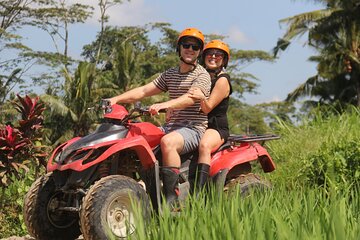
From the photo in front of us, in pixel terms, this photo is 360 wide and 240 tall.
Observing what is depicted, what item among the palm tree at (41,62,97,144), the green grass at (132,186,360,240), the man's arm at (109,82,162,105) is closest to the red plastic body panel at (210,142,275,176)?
the man's arm at (109,82,162,105)

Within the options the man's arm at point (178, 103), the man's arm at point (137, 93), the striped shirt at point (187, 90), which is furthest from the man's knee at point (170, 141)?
the man's arm at point (137, 93)

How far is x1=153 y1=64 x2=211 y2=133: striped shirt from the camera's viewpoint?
5.16m

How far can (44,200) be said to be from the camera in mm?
5016

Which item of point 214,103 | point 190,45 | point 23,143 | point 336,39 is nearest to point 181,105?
point 214,103

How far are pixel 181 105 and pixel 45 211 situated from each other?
1361 mm

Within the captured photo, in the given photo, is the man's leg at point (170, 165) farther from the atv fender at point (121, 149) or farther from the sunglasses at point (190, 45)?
the sunglasses at point (190, 45)

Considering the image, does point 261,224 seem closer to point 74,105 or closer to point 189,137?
point 189,137

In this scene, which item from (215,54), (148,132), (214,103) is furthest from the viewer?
(215,54)

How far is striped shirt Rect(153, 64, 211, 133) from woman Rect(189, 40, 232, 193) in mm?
83

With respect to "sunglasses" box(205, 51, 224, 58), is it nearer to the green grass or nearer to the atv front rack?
the atv front rack

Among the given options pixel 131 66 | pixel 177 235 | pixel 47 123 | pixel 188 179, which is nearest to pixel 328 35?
pixel 131 66

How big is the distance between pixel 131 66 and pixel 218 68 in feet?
76.0

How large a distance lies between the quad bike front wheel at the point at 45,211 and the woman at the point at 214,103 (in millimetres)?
1126

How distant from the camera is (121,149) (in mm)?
4590
